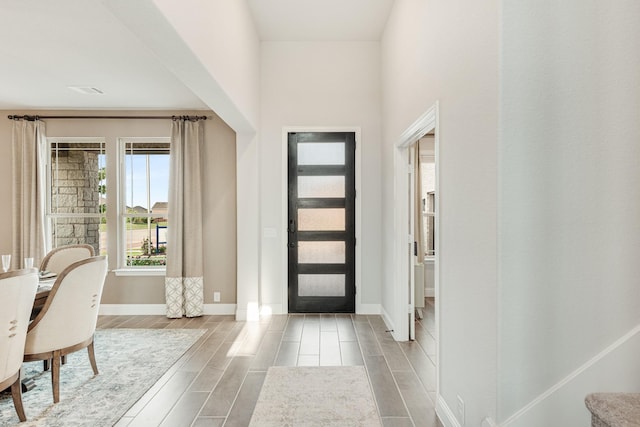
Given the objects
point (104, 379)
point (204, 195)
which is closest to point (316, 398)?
point (104, 379)

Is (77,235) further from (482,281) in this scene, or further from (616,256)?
(616,256)

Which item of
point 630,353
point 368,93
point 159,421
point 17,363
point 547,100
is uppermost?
point 368,93

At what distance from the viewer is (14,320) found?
2188 mm

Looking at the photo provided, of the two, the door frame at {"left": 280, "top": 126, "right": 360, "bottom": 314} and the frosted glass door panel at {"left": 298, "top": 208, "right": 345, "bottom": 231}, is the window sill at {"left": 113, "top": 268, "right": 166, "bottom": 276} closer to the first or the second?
the door frame at {"left": 280, "top": 126, "right": 360, "bottom": 314}

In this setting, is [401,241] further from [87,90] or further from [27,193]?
[27,193]

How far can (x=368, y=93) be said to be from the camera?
477cm

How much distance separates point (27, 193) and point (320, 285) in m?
4.05

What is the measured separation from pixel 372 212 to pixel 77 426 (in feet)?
11.7

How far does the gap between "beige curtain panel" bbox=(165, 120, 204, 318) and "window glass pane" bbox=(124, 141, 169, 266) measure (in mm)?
442

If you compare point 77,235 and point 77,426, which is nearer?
point 77,426

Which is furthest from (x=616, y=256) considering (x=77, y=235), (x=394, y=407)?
(x=77, y=235)

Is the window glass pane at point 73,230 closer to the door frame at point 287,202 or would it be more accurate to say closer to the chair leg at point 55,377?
the door frame at point 287,202

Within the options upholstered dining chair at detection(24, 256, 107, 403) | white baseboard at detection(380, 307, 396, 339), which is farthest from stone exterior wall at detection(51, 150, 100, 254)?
white baseboard at detection(380, 307, 396, 339)

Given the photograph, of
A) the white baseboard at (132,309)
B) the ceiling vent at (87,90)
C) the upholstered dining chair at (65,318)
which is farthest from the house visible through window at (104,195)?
the upholstered dining chair at (65,318)
